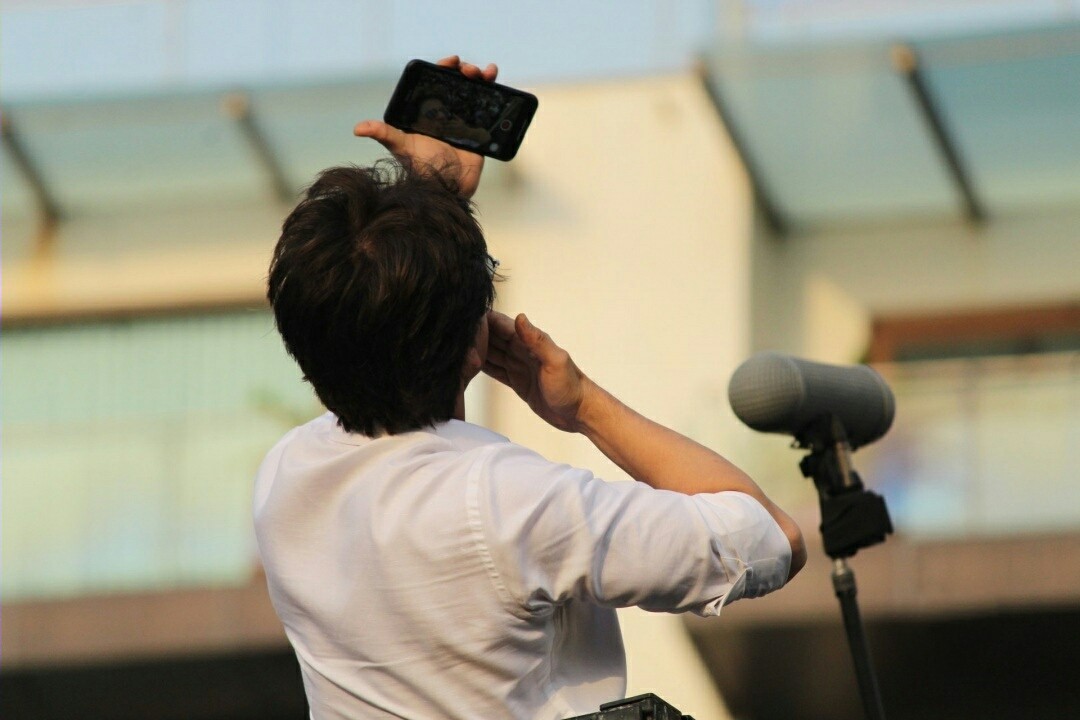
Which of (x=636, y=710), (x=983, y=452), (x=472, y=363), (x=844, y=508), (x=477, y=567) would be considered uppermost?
(x=983, y=452)

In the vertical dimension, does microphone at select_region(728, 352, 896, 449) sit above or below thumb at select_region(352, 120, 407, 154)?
below

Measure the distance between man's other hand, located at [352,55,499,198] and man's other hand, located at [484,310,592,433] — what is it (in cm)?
19

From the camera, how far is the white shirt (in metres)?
1.79

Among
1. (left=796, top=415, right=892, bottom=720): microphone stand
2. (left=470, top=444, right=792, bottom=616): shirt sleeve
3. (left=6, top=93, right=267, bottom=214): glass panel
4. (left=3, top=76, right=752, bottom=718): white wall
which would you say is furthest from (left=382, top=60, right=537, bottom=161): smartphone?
(left=6, top=93, right=267, bottom=214): glass panel

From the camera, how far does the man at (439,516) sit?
180 cm

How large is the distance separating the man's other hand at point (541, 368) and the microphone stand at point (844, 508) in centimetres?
76

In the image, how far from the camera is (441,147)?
7.45 feet

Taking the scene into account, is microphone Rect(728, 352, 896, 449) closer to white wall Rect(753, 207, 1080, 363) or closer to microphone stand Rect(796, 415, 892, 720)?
microphone stand Rect(796, 415, 892, 720)

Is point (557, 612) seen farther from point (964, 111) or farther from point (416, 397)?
point (964, 111)

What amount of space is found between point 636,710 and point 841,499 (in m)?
1.10

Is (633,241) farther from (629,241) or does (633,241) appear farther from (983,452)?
(983,452)

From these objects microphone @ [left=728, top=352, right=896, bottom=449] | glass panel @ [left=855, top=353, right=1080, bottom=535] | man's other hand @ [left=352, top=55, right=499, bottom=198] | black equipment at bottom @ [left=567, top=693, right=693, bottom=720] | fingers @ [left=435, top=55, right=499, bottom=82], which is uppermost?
glass panel @ [left=855, top=353, right=1080, bottom=535]

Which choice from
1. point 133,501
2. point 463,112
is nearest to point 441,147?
point 463,112

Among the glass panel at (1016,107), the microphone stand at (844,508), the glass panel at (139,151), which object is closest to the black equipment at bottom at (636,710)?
the microphone stand at (844,508)
